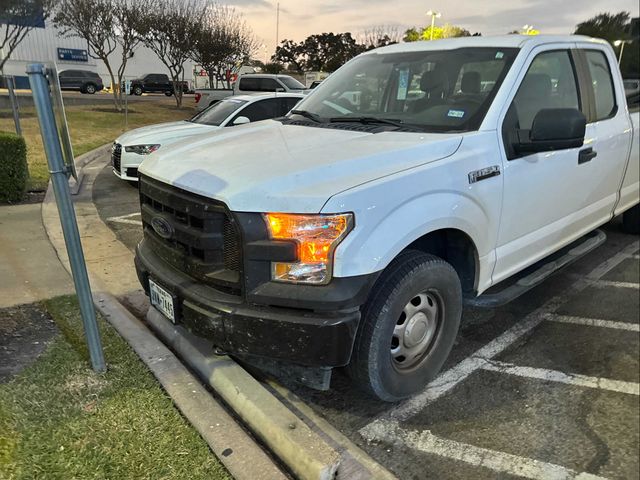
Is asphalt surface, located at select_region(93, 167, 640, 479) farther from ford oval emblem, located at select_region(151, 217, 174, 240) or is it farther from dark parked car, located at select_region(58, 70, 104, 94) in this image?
dark parked car, located at select_region(58, 70, 104, 94)

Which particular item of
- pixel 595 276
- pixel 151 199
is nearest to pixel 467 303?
pixel 151 199

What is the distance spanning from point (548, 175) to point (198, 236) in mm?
2317

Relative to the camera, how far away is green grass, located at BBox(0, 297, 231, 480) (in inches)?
88.3

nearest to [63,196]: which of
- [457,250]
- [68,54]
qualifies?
[457,250]

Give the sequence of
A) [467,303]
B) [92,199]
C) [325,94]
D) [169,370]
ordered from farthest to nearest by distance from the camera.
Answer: [92,199] → [325,94] → [467,303] → [169,370]

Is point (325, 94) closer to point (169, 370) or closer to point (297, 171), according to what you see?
point (297, 171)

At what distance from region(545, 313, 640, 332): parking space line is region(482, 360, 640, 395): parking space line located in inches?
31.1

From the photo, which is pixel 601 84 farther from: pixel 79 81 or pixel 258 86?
pixel 79 81

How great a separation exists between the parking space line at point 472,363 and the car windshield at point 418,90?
59.4 inches

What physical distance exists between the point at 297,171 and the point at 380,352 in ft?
3.19

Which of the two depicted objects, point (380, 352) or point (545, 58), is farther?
point (545, 58)

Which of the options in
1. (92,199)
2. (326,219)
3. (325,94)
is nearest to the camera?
(326,219)

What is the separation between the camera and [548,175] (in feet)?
11.1

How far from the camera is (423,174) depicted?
8.38 feet
